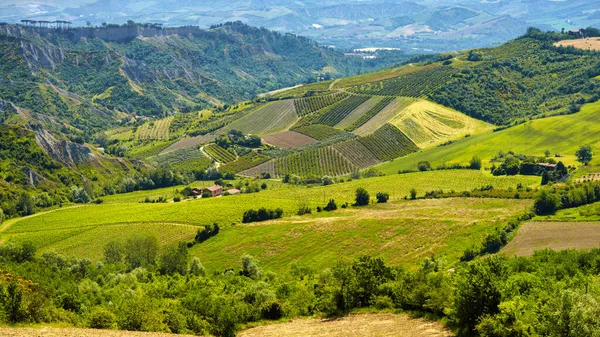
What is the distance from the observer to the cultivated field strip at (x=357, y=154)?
186500 mm

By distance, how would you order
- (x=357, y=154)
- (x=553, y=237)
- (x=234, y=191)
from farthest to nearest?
(x=357, y=154) → (x=234, y=191) → (x=553, y=237)

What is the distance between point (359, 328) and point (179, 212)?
77608 millimetres

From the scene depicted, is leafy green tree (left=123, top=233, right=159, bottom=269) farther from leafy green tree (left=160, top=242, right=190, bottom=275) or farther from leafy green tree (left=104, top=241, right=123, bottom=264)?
leafy green tree (left=160, top=242, right=190, bottom=275)

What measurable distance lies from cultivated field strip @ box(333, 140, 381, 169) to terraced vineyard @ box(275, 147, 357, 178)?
2027mm

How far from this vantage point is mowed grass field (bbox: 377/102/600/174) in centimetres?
17600

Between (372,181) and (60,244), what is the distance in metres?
71.4

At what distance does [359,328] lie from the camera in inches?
2311

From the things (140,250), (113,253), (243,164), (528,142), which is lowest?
(113,253)

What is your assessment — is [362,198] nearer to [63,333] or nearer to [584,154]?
[584,154]

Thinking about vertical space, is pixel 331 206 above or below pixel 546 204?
below

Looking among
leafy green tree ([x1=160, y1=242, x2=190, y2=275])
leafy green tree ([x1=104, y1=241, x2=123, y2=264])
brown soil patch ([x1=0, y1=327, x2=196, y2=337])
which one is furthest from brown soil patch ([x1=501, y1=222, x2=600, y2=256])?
leafy green tree ([x1=104, y1=241, x2=123, y2=264])

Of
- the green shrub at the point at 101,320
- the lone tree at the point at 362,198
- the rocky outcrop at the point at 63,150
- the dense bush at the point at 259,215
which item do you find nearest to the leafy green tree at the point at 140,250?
the dense bush at the point at 259,215

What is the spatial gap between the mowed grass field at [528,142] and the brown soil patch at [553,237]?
229ft


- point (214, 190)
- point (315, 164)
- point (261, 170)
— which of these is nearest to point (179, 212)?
point (214, 190)
